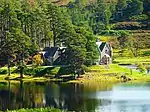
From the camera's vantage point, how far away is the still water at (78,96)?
2721 inches

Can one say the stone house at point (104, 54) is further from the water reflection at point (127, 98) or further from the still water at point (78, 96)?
the water reflection at point (127, 98)

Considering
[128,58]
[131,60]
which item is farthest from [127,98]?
[128,58]

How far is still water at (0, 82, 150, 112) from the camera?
69.1m

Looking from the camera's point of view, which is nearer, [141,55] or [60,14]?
[60,14]

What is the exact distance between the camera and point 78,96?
80.8 metres

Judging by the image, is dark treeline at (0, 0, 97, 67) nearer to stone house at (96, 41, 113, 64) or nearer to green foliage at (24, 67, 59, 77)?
green foliage at (24, 67, 59, 77)

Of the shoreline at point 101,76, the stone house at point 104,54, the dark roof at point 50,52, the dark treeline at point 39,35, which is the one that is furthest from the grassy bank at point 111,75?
the dark roof at point 50,52

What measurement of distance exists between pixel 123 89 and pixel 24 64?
34.1 metres

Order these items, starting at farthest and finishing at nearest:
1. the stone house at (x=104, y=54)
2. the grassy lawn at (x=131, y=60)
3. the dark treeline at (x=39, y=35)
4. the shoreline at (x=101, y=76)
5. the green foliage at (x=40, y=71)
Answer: the grassy lawn at (x=131, y=60) → the stone house at (x=104, y=54) → the green foliage at (x=40, y=71) → the dark treeline at (x=39, y=35) → the shoreline at (x=101, y=76)

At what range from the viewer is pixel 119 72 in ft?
351

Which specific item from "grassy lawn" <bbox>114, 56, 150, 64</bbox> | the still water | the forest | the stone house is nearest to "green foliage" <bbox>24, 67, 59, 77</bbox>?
the forest

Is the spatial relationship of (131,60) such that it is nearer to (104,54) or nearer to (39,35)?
(104,54)

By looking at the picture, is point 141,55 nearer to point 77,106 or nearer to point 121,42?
point 121,42

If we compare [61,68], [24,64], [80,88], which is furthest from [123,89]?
[24,64]
